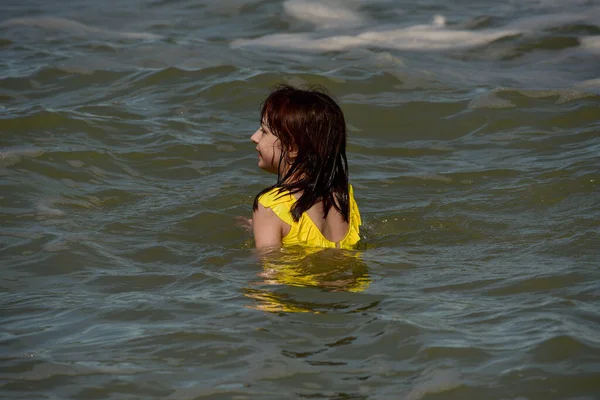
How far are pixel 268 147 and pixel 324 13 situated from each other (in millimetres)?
8212

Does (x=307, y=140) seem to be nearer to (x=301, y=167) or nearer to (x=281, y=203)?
(x=301, y=167)

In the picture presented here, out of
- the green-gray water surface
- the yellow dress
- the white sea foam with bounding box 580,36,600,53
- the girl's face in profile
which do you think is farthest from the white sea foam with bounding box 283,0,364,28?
the yellow dress

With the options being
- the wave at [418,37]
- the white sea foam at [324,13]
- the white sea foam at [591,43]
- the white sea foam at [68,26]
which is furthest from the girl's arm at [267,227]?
the white sea foam at [324,13]

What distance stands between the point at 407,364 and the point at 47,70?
7.26 m

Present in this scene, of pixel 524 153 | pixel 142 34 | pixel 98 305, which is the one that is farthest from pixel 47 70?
pixel 98 305

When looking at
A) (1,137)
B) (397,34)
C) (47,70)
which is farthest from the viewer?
(397,34)

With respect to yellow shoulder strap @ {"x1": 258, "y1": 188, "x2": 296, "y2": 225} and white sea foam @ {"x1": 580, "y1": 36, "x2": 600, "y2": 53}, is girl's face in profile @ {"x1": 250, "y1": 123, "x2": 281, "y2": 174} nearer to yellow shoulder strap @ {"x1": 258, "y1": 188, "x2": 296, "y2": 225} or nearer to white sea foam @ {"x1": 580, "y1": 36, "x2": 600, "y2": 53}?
yellow shoulder strap @ {"x1": 258, "y1": 188, "x2": 296, "y2": 225}

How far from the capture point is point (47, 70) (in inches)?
392

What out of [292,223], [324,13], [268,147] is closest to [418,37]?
[324,13]

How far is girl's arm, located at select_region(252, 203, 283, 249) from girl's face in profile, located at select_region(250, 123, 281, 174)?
0.28m

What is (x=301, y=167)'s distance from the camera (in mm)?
5125

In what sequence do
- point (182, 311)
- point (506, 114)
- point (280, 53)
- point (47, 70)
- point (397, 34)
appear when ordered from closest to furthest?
point (182, 311)
point (506, 114)
point (47, 70)
point (280, 53)
point (397, 34)

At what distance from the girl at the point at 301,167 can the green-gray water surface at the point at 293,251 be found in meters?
0.19

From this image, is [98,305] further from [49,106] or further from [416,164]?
[49,106]
